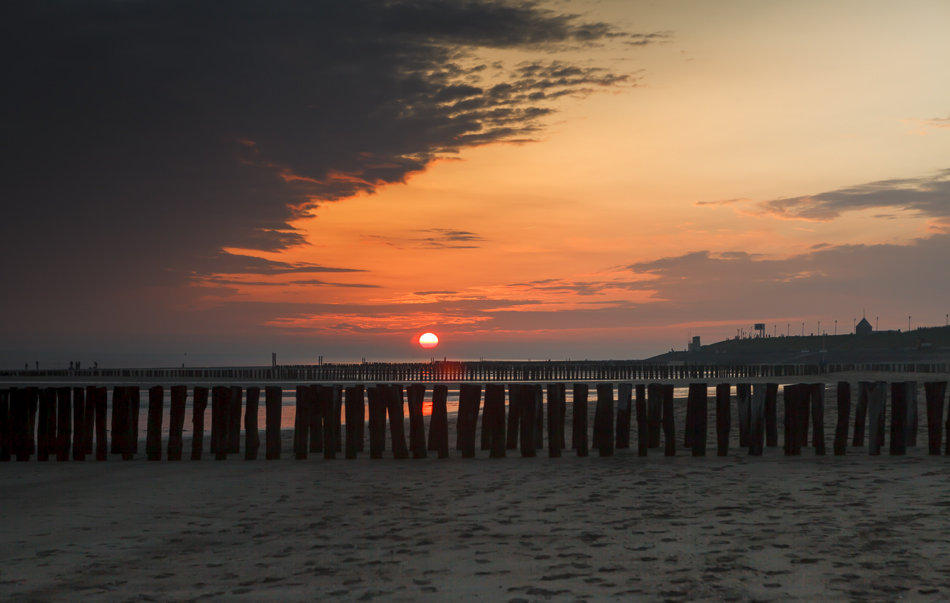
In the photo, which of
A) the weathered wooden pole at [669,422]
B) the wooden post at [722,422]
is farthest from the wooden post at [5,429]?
the wooden post at [722,422]

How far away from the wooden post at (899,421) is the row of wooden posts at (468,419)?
1 cm

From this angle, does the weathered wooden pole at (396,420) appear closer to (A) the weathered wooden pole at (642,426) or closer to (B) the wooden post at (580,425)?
(B) the wooden post at (580,425)

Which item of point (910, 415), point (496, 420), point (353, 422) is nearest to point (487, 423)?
point (496, 420)

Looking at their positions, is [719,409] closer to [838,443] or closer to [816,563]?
[838,443]

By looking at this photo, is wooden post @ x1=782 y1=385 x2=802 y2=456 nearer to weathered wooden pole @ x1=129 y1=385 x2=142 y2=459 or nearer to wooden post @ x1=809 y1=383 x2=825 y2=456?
wooden post @ x1=809 y1=383 x2=825 y2=456

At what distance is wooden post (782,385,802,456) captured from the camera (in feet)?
33.4

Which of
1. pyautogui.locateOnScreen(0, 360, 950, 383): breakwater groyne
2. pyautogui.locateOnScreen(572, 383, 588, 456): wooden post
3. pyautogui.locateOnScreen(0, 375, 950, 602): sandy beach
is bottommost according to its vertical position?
pyautogui.locateOnScreen(0, 360, 950, 383): breakwater groyne

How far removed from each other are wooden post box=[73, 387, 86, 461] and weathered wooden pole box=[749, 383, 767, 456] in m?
10.0

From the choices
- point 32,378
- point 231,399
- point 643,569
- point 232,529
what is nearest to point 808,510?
point 643,569

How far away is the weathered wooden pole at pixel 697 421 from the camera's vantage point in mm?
10266

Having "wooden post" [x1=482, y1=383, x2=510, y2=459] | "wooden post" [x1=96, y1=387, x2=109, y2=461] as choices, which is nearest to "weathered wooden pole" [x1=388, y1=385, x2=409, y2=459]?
"wooden post" [x1=482, y1=383, x2=510, y2=459]

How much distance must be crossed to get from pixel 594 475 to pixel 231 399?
219 inches

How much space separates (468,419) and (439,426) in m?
0.47

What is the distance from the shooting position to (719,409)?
406 inches
